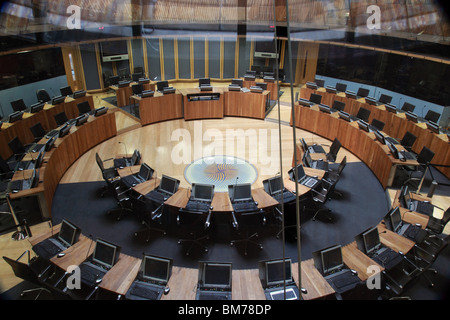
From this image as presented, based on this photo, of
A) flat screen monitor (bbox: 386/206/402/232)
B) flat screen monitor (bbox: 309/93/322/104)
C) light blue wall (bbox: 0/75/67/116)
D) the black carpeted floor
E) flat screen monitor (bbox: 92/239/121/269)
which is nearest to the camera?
flat screen monitor (bbox: 92/239/121/269)

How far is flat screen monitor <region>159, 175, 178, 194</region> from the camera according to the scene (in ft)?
22.2

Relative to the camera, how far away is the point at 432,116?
9523 mm

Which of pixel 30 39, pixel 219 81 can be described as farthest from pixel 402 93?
pixel 30 39

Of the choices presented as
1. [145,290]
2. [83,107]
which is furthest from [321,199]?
[83,107]

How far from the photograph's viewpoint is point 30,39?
7.73 m

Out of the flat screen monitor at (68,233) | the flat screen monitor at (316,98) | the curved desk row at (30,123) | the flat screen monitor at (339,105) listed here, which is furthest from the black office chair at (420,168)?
the curved desk row at (30,123)

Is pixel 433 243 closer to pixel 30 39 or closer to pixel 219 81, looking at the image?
pixel 30 39

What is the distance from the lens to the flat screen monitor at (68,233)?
17.0ft

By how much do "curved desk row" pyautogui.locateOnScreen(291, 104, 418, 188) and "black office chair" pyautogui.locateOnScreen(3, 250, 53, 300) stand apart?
7870mm

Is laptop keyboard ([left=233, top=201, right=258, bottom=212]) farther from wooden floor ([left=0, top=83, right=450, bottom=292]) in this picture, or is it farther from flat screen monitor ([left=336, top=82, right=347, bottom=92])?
flat screen monitor ([left=336, top=82, right=347, bottom=92])

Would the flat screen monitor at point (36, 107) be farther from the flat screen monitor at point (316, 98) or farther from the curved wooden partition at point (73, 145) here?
the flat screen monitor at point (316, 98)

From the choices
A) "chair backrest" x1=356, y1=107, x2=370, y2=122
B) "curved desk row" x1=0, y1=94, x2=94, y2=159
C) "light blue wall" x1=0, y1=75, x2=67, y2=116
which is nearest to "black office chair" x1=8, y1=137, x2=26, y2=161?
"curved desk row" x1=0, y1=94, x2=94, y2=159

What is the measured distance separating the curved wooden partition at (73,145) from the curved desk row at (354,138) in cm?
687
